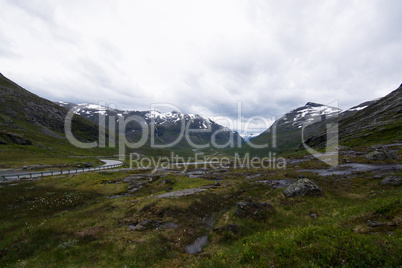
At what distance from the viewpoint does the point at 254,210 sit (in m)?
19.8

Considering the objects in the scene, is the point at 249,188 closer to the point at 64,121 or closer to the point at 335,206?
the point at 335,206

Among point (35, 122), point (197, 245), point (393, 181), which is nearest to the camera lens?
point (197, 245)

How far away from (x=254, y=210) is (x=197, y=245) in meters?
8.12

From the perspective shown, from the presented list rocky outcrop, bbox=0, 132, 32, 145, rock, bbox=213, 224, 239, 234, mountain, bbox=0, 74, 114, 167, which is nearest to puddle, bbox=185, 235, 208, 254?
rock, bbox=213, 224, 239, 234

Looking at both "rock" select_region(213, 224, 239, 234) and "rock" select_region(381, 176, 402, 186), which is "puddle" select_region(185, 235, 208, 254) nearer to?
"rock" select_region(213, 224, 239, 234)

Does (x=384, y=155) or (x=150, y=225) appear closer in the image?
(x=150, y=225)

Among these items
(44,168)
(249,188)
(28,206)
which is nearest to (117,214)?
(28,206)

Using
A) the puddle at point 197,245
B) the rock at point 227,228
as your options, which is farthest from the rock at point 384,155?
the puddle at point 197,245

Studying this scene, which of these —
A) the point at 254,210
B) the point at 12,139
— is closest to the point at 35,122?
the point at 12,139

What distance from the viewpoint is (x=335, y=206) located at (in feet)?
61.9

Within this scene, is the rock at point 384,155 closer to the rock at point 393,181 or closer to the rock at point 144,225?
the rock at point 393,181

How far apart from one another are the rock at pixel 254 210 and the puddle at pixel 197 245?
17.4 feet

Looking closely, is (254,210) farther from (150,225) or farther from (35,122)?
(35,122)

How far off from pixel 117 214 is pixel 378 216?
27016 mm
